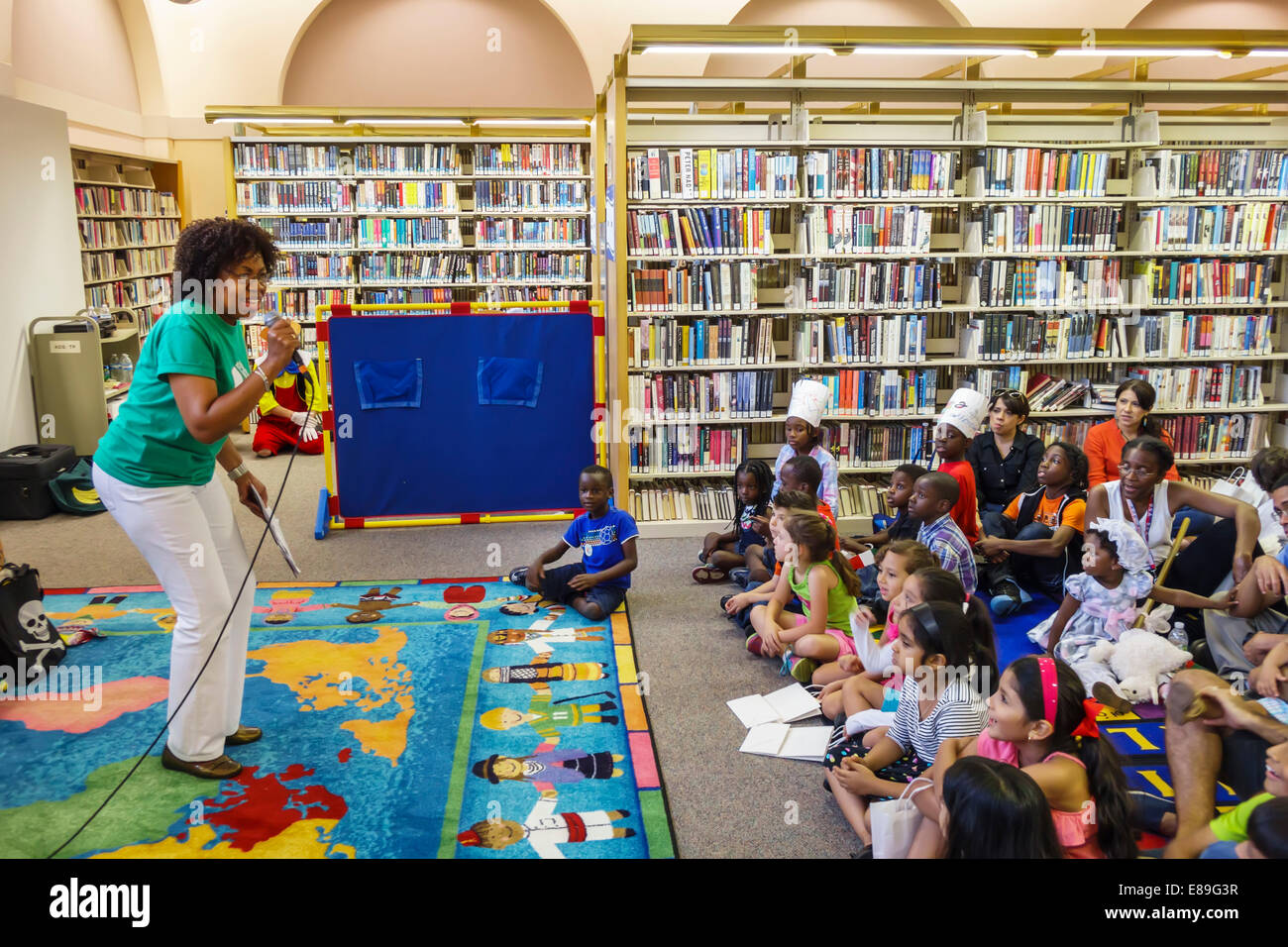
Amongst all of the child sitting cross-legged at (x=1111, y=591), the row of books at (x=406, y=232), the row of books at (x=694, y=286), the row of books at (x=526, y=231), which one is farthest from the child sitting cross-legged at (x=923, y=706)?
A: the row of books at (x=406, y=232)

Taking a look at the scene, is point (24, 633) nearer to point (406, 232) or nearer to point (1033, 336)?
point (1033, 336)

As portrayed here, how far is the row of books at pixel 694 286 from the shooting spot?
19.0 feet

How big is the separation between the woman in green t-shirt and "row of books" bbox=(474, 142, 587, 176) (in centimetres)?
662

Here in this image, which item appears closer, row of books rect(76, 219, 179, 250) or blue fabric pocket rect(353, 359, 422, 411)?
blue fabric pocket rect(353, 359, 422, 411)

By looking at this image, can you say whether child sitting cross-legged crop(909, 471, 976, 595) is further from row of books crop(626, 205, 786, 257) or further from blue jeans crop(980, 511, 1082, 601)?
row of books crop(626, 205, 786, 257)

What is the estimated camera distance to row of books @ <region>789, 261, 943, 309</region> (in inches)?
232

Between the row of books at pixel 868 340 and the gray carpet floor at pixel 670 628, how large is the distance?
1.39m

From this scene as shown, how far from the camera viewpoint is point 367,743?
11.0ft

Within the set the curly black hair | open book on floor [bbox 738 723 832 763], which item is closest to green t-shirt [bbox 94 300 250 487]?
the curly black hair

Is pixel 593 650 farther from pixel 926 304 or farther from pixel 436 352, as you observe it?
pixel 926 304

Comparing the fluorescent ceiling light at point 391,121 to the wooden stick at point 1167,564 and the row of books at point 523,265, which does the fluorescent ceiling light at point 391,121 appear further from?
the wooden stick at point 1167,564

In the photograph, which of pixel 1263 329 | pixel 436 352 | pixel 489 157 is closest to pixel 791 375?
pixel 436 352

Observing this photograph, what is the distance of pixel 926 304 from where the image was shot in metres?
5.98

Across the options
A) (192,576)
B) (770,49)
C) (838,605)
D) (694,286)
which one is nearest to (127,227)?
(694,286)
